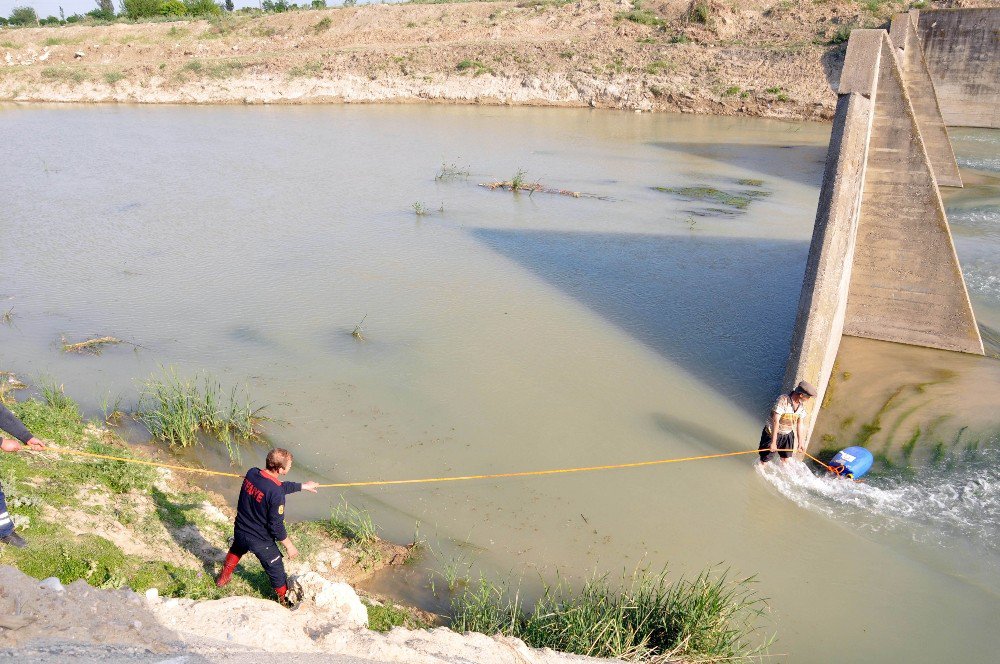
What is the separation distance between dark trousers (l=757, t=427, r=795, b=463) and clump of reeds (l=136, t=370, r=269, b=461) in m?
4.64

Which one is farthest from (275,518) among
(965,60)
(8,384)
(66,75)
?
(66,75)

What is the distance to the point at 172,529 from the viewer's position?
4.67 m

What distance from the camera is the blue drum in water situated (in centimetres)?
607

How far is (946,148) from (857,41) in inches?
444

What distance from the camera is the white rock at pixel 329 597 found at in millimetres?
3949

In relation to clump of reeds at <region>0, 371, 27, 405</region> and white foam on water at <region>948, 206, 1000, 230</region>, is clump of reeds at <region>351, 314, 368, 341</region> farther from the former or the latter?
white foam on water at <region>948, 206, 1000, 230</region>

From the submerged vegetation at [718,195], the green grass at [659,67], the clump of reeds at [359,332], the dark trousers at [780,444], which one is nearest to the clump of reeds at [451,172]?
the submerged vegetation at [718,195]

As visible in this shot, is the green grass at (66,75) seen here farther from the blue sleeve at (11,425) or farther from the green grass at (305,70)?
the blue sleeve at (11,425)

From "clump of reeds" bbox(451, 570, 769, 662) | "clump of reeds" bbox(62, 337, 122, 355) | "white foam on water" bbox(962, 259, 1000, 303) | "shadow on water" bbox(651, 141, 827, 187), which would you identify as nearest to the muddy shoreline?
"shadow on water" bbox(651, 141, 827, 187)

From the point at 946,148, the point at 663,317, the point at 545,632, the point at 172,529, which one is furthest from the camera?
the point at 946,148

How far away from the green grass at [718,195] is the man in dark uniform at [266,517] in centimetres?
1277

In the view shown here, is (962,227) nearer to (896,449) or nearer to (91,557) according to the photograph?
(896,449)

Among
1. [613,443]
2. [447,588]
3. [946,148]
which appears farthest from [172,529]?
[946,148]

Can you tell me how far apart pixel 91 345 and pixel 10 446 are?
14.9 ft
